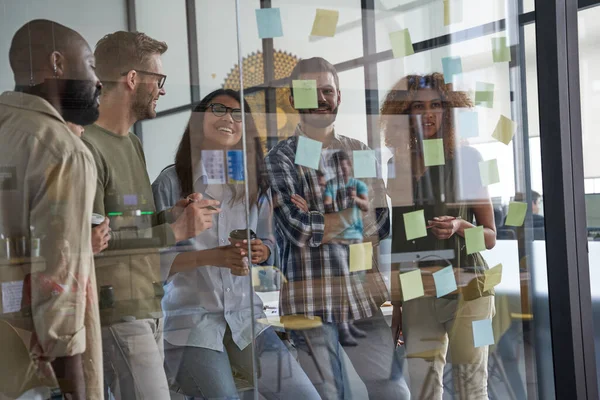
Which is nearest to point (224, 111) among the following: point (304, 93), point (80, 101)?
point (304, 93)

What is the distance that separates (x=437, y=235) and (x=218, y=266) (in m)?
0.80

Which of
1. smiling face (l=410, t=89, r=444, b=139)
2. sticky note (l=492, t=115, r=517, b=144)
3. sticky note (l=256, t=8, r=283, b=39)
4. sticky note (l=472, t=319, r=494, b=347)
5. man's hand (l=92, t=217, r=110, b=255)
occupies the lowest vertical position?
sticky note (l=472, t=319, r=494, b=347)

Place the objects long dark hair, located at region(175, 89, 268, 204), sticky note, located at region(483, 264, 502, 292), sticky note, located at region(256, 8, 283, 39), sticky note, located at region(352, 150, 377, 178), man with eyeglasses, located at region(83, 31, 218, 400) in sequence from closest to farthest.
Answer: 1. man with eyeglasses, located at region(83, 31, 218, 400)
2. long dark hair, located at region(175, 89, 268, 204)
3. sticky note, located at region(256, 8, 283, 39)
4. sticky note, located at region(352, 150, 377, 178)
5. sticky note, located at region(483, 264, 502, 292)

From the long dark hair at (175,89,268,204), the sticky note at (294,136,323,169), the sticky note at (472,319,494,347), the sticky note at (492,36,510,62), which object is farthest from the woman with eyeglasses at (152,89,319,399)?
the sticky note at (492,36,510,62)

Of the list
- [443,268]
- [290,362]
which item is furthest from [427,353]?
Answer: [290,362]

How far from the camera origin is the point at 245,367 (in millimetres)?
2115

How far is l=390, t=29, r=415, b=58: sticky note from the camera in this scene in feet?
7.61

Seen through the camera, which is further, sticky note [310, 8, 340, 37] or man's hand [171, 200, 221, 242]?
sticky note [310, 8, 340, 37]

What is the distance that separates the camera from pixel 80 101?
6.10ft

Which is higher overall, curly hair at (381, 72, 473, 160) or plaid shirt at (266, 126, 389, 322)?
curly hair at (381, 72, 473, 160)

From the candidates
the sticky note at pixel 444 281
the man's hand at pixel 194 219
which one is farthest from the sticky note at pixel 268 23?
the sticky note at pixel 444 281

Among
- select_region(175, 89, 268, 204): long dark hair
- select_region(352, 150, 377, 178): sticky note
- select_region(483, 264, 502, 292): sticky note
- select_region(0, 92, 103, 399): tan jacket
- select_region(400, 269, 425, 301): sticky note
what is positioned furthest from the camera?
select_region(483, 264, 502, 292): sticky note

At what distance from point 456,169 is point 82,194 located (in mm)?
1280

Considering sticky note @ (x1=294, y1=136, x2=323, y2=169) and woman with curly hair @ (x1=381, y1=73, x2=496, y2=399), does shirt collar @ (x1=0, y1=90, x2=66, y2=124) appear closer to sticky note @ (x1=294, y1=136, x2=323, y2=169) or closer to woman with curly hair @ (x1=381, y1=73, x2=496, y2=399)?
sticky note @ (x1=294, y1=136, x2=323, y2=169)
